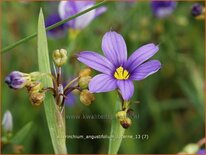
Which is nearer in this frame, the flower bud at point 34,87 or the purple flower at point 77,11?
the flower bud at point 34,87

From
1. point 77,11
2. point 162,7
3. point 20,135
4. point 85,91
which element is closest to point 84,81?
point 85,91

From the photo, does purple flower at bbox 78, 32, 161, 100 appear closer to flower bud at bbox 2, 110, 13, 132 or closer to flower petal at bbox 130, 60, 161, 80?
flower petal at bbox 130, 60, 161, 80

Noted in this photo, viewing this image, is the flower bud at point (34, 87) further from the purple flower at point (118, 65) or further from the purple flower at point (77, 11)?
the purple flower at point (77, 11)

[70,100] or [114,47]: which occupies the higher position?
[114,47]

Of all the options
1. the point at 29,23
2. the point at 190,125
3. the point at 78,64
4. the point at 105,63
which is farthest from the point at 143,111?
the point at 105,63

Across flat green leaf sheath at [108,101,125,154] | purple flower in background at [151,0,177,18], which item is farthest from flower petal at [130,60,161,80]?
purple flower in background at [151,0,177,18]

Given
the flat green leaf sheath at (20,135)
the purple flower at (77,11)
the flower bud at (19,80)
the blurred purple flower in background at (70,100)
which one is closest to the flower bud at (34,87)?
the flower bud at (19,80)

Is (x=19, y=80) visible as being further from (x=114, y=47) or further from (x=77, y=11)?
(x=77, y=11)
